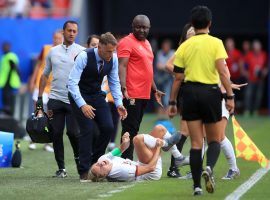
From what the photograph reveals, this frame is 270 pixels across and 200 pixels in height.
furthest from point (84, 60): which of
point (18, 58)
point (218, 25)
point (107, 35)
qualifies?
point (218, 25)

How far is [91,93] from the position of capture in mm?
13109

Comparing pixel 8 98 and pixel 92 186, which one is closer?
pixel 92 186

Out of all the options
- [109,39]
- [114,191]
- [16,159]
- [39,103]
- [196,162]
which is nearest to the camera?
[196,162]

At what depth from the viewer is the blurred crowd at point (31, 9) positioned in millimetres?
30047

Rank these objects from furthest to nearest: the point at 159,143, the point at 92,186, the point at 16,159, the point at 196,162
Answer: the point at 16,159 → the point at 159,143 → the point at 92,186 → the point at 196,162

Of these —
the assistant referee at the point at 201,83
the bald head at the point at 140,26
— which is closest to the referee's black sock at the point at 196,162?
the assistant referee at the point at 201,83

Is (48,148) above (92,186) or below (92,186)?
below

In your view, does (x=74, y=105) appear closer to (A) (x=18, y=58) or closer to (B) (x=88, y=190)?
(B) (x=88, y=190)

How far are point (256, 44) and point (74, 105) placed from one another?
18067 mm

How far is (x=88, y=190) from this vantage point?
12.0m

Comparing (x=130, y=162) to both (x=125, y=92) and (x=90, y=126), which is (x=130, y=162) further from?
(x=125, y=92)

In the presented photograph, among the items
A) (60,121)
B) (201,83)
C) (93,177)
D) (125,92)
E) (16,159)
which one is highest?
(201,83)

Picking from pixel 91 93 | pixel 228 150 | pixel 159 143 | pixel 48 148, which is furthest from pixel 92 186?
pixel 48 148

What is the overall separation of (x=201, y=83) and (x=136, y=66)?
10.2ft
